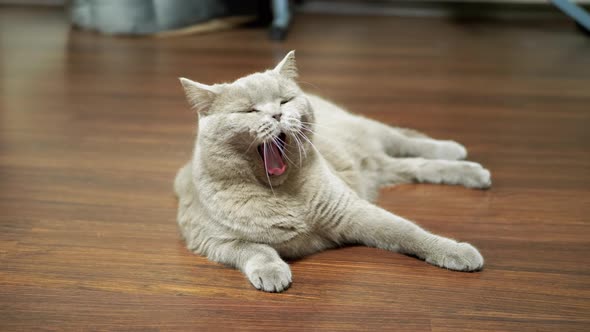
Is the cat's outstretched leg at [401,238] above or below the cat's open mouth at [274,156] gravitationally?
→ below

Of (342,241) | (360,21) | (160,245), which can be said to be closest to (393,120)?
(342,241)

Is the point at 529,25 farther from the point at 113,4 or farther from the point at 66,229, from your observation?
the point at 66,229

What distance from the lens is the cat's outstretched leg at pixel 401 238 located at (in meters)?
1.61

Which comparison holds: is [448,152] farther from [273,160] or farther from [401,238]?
[273,160]

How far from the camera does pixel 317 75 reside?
322cm

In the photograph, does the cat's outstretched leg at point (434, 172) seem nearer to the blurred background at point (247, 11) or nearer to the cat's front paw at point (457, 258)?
the cat's front paw at point (457, 258)

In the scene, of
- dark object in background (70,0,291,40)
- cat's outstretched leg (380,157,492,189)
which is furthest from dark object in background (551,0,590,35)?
cat's outstretched leg (380,157,492,189)

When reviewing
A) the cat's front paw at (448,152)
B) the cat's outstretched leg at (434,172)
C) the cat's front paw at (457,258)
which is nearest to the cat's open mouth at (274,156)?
the cat's front paw at (457,258)

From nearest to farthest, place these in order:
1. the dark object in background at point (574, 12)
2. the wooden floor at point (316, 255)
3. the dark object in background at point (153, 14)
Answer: the wooden floor at point (316, 255) → the dark object in background at point (574, 12) → the dark object in background at point (153, 14)

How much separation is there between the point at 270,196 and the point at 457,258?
0.46 metres

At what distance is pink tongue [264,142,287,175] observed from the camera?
61.4 inches

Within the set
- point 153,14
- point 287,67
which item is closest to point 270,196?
point 287,67

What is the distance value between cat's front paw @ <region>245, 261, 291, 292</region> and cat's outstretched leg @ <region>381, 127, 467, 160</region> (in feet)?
2.49

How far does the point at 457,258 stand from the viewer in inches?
63.2
